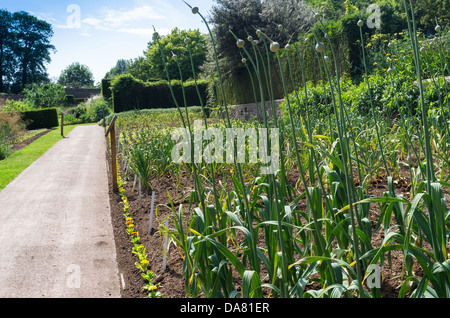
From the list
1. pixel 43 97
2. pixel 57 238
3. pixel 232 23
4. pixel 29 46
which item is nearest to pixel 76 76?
pixel 29 46

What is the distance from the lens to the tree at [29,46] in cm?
3978

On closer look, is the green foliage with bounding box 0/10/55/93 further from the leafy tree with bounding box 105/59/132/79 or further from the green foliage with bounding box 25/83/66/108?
the leafy tree with bounding box 105/59/132/79

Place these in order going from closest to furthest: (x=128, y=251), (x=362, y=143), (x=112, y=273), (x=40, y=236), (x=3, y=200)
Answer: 1. (x=112, y=273)
2. (x=128, y=251)
3. (x=40, y=236)
4. (x=362, y=143)
5. (x=3, y=200)

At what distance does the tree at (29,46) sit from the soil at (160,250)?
141 ft

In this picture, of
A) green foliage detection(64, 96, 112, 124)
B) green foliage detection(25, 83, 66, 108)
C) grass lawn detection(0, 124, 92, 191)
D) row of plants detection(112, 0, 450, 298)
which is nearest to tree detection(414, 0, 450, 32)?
grass lawn detection(0, 124, 92, 191)

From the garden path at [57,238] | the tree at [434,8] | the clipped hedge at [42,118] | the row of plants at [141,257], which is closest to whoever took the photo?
the row of plants at [141,257]

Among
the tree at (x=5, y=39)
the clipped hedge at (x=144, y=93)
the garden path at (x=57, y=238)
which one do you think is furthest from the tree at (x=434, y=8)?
the tree at (x=5, y=39)

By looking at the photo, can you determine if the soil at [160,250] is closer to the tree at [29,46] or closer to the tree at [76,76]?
the tree at [29,46]

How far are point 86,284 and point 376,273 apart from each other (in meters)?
1.80

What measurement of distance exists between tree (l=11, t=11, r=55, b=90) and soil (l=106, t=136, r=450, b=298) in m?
43.1

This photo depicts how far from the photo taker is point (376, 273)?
Result: 137 cm

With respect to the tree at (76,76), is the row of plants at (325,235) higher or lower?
lower
